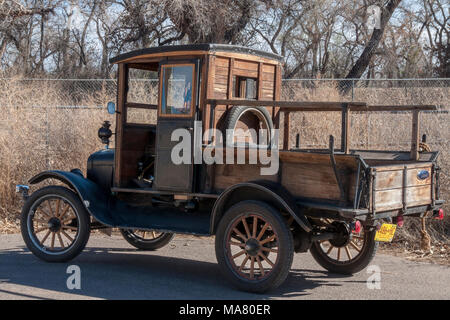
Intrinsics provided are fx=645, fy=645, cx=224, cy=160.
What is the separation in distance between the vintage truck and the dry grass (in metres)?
3.19

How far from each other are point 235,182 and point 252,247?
0.76 metres

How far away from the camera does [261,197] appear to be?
21.4ft

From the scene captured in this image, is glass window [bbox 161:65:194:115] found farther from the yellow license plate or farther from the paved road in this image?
the yellow license plate

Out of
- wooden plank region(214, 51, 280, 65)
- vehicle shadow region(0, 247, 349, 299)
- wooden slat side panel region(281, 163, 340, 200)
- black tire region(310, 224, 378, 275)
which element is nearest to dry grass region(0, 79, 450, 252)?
wooden plank region(214, 51, 280, 65)

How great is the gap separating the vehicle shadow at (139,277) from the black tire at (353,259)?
127 mm

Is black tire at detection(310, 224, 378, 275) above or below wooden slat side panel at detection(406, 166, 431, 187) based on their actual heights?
below

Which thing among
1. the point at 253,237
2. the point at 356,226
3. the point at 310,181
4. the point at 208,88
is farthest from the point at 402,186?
the point at 208,88

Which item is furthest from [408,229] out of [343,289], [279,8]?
[279,8]

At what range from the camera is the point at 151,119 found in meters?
8.86

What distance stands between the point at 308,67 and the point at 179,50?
19.4 m

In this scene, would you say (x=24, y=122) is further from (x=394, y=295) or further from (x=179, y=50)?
(x=394, y=295)

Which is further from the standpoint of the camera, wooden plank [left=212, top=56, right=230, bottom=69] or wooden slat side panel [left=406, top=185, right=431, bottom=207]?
wooden plank [left=212, top=56, right=230, bottom=69]

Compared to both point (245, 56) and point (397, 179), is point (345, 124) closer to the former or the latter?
point (397, 179)

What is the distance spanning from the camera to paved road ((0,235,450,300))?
6281mm
